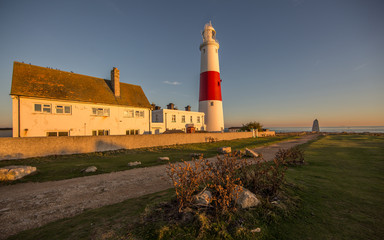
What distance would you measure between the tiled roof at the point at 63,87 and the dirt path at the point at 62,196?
661 inches

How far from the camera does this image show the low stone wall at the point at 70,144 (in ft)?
41.8

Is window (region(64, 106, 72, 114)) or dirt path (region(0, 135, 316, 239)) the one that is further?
window (region(64, 106, 72, 114))

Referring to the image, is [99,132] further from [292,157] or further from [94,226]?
[292,157]

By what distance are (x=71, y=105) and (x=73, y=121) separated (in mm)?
2088

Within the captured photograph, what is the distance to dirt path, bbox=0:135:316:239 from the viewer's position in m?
4.43

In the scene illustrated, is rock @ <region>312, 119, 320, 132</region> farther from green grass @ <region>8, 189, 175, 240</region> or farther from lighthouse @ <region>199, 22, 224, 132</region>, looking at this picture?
green grass @ <region>8, 189, 175, 240</region>

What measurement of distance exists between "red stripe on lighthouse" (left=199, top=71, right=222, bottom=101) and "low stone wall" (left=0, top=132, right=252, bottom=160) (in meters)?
15.3

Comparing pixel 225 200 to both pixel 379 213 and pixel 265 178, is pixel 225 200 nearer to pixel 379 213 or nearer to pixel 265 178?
pixel 265 178

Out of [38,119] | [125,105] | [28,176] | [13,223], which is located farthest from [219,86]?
[13,223]

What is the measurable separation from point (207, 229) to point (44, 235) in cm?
347

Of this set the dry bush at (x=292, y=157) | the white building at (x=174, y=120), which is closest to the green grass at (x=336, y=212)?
the dry bush at (x=292, y=157)

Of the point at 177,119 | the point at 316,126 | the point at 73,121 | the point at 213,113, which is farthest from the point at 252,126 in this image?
the point at 316,126

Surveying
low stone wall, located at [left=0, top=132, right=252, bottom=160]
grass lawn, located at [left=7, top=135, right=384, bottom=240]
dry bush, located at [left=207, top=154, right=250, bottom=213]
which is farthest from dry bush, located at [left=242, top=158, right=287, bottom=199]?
low stone wall, located at [left=0, top=132, right=252, bottom=160]

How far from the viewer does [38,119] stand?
61.1ft
